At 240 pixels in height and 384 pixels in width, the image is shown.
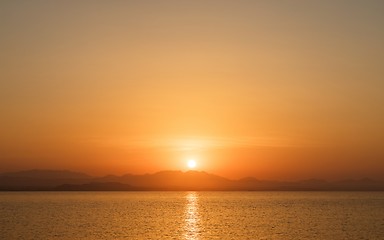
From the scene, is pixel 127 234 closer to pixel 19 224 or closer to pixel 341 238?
pixel 19 224

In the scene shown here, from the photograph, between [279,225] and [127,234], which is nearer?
[127,234]

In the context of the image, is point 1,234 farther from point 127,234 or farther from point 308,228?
point 308,228

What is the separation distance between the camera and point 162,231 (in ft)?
269

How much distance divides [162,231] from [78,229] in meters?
14.3

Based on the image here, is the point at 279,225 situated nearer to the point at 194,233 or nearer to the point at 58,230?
the point at 194,233

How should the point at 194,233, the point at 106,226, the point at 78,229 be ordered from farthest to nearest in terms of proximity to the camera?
the point at 106,226
the point at 78,229
the point at 194,233

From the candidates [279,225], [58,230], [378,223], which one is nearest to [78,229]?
[58,230]

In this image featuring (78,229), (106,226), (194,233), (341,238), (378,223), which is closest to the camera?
(341,238)

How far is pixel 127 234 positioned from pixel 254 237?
19105 millimetres

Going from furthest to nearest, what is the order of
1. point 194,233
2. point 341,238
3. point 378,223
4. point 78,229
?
point 378,223
point 78,229
point 194,233
point 341,238

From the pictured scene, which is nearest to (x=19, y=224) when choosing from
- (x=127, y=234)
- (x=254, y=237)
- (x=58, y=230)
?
(x=58, y=230)

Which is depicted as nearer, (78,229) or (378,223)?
(78,229)

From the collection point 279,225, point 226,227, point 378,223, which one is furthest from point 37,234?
point 378,223

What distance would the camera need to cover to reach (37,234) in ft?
249
